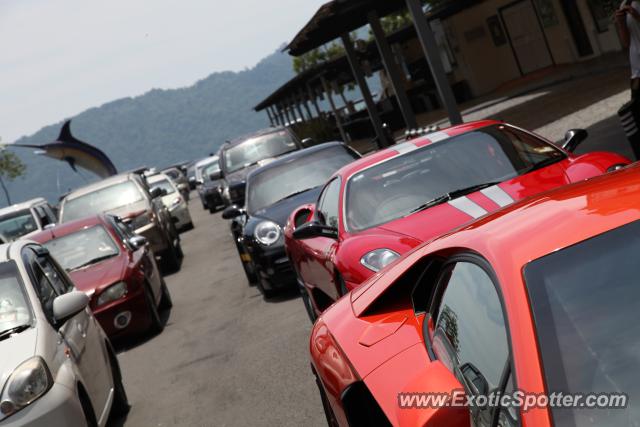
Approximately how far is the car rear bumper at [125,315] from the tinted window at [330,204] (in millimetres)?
3467

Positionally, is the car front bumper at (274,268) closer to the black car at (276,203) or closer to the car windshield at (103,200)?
the black car at (276,203)

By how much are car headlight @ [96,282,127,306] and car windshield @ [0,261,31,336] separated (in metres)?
4.11

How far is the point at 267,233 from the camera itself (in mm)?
12328

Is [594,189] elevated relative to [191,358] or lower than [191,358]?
elevated

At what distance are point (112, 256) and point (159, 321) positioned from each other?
1.01 meters

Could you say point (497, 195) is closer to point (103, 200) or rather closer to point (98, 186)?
point (103, 200)

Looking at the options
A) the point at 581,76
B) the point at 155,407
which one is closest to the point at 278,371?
the point at 155,407

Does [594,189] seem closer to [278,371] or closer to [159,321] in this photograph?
[278,371]

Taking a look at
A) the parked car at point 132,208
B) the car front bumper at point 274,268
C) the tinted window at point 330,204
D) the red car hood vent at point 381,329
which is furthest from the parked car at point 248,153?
the red car hood vent at point 381,329

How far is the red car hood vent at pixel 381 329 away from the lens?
405 cm

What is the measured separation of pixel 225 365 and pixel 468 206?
3308 millimetres

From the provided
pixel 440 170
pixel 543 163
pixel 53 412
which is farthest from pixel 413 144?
pixel 53 412

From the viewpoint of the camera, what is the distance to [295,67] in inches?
3846

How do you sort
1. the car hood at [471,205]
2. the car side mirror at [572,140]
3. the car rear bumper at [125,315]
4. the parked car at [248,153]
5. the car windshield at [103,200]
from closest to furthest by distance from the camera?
1. the car hood at [471,205]
2. the car side mirror at [572,140]
3. the car rear bumper at [125,315]
4. the car windshield at [103,200]
5. the parked car at [248,153]
